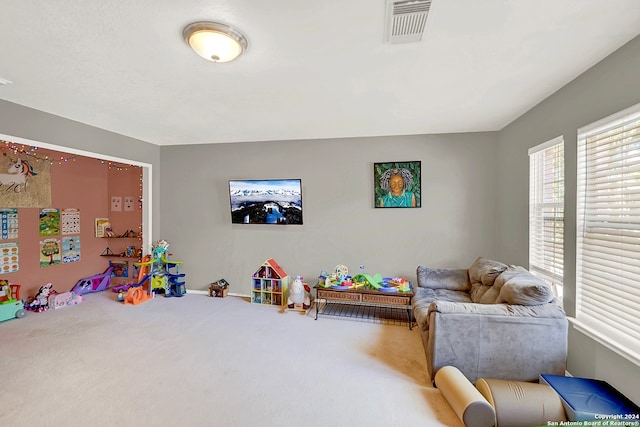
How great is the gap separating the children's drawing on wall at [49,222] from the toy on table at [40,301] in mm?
824

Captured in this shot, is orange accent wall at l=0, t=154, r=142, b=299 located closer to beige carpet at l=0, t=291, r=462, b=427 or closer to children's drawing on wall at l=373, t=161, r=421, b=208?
beige carpet at l=0, t=291, r=462, b=427

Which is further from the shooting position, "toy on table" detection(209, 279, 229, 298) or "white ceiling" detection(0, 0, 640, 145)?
"toy on table" detection(209, 279, 229, 298)

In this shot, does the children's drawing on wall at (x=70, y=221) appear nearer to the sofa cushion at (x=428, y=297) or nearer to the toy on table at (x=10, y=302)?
the toy on table at (x=10, y=302)

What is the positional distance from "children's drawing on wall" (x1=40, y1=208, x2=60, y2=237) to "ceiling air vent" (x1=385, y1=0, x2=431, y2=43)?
17.3 ft

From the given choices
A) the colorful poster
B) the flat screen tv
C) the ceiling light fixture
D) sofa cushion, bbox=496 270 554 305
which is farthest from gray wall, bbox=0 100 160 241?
sofa cushion, bbox=496 270 554 305

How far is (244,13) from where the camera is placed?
60.7 inches

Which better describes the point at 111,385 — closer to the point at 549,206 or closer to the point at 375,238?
the point at 375,238

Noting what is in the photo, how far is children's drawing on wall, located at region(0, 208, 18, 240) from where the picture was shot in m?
3.69

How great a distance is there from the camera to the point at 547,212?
109 inches

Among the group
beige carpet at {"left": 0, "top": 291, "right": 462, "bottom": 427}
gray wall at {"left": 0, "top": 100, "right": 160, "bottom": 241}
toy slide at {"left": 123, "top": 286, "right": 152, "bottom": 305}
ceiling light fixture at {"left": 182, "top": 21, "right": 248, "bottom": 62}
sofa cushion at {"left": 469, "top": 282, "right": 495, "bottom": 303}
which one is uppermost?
ceiling light fixture at {"left": 182, "top": 21, "right": 248, "bottom": 62}

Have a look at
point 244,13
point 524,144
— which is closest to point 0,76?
point 244,13

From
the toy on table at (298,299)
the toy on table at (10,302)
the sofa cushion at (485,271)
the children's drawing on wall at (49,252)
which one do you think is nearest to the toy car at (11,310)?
the toy on table at (10,302)

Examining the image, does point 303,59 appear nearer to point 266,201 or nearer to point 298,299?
point 266,201

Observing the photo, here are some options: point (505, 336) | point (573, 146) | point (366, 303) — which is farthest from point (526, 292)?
point (366, 303)
